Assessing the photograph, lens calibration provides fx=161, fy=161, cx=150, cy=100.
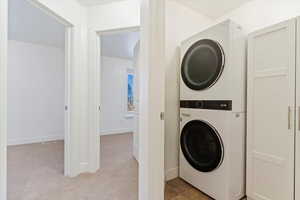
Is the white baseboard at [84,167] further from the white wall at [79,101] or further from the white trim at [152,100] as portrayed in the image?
the white trim at [152,100]

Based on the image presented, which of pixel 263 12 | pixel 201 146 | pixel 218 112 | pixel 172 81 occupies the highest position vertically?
pixel 263 12

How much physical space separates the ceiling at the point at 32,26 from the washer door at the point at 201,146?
2.81 meters

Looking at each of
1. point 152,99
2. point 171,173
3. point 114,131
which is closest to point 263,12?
point 152,99

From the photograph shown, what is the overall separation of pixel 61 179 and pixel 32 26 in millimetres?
2767

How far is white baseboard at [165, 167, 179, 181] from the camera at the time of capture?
78.8 inches

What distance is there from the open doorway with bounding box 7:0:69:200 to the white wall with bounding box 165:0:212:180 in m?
1.53

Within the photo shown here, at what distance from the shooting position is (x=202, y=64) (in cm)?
168

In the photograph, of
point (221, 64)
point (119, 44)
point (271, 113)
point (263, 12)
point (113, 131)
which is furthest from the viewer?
point (113, 131)

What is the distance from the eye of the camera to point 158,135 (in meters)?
1.13

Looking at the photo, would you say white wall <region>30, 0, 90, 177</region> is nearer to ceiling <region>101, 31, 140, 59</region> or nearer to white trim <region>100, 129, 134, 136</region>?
ceiling <region>101, 31, 140, 59</region>

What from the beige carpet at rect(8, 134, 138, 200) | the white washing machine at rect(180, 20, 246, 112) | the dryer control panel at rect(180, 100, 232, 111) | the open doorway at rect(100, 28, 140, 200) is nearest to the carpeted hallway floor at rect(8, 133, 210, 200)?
the beige carpet at rect(8, 134, 138, 200)

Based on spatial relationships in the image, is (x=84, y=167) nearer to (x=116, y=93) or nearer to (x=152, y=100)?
(x=152, y=100)

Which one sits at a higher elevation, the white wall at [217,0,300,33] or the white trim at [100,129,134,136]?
the white wall at [217,0,300,33]

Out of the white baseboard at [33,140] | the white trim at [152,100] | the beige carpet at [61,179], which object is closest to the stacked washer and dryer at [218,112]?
the white trim at [152,100]
